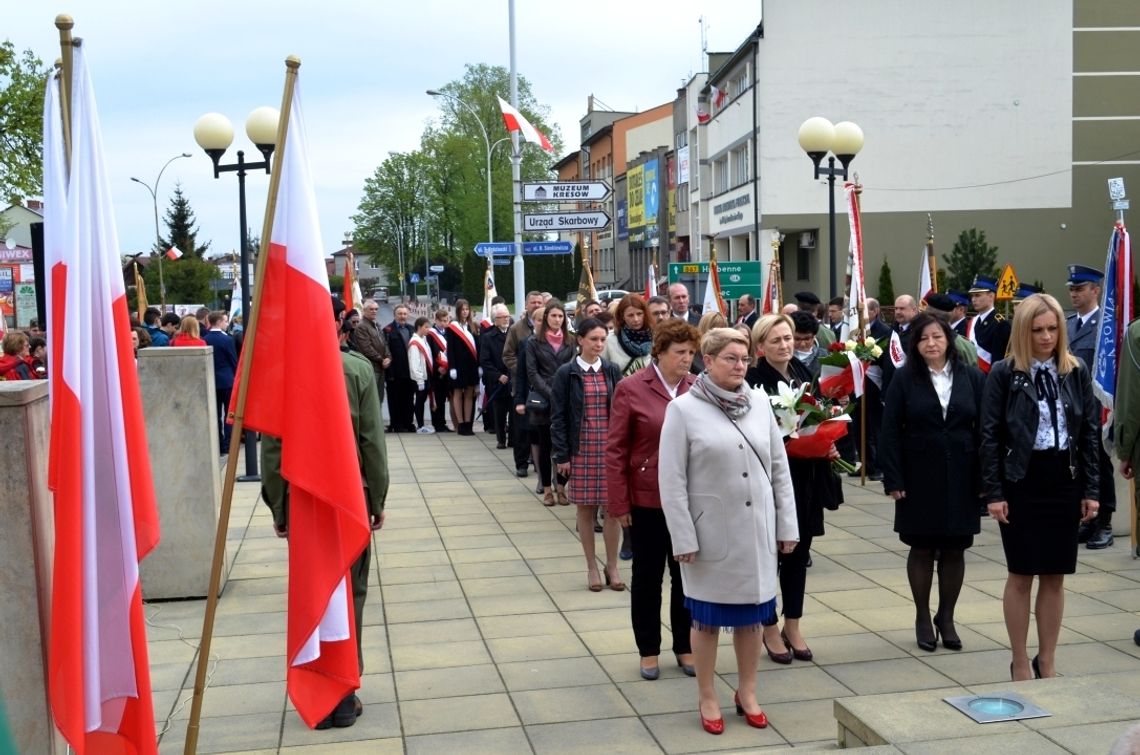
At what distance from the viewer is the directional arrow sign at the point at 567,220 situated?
21.0m

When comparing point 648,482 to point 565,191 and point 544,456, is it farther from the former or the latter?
point 565,191

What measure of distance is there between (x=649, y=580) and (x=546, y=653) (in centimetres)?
92

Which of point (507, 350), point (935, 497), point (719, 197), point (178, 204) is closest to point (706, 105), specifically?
point (719, 197)

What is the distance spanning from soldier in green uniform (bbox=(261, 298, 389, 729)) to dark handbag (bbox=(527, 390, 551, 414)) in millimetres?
5830

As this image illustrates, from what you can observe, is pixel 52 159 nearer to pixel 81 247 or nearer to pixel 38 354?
pixel 81 247

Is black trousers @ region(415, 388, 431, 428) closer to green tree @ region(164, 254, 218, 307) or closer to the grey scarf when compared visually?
the grey scarf

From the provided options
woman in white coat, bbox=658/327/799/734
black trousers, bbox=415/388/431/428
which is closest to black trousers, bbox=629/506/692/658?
woman in white coat, bbox=658/327/799/734

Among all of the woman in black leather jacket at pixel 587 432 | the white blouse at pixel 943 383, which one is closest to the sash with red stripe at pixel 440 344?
the woman in black leather jacket at pixel 587 432

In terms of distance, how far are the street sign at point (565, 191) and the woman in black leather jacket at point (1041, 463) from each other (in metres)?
15.1

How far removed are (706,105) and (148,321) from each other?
136 feet

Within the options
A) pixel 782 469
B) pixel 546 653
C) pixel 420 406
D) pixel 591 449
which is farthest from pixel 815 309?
pixel 782 469

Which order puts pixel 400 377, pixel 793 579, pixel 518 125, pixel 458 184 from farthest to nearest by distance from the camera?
pixel 458 184 → pixel 518 125 → pixel 400 377 → pixel 793 579

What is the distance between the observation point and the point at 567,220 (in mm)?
21156

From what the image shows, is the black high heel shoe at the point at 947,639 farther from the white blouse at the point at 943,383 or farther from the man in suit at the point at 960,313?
the man in suit at the point at 960,313
